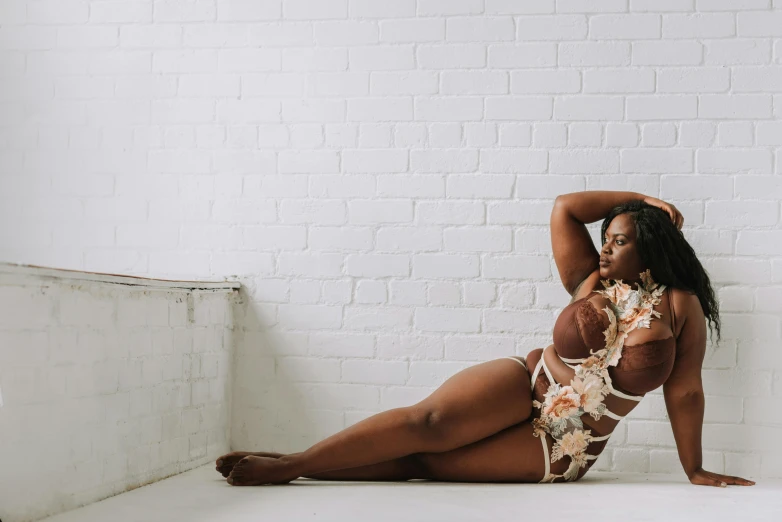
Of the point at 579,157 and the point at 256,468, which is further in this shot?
the point at 579,157

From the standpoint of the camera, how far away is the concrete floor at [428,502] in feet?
7.04

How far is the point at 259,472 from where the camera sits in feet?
8.43

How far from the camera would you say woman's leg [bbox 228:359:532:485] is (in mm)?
2572

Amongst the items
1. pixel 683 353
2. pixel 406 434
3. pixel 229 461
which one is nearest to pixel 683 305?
pixel 683 353

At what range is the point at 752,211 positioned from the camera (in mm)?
3051

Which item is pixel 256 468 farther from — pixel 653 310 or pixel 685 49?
pixel 685 49

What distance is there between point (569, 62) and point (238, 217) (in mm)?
1512

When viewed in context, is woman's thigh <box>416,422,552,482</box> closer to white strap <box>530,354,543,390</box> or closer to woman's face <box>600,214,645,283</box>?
white strap <box>530,354,543,390</box>

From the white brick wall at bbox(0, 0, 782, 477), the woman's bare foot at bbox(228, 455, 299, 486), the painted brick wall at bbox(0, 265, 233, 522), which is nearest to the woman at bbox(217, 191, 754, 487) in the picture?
the woman's bare foot at bbox(228, 455, 299, 486)

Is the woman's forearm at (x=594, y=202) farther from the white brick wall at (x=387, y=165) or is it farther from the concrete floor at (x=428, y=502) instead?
the concrete floor at (x=428, y=502)

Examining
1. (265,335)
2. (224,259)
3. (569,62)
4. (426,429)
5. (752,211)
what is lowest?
(426,429)

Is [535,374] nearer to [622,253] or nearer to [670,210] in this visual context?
[622,253]

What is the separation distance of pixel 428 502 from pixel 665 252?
1145 mm

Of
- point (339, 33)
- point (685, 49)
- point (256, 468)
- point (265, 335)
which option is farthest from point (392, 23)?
point (256, 468)
